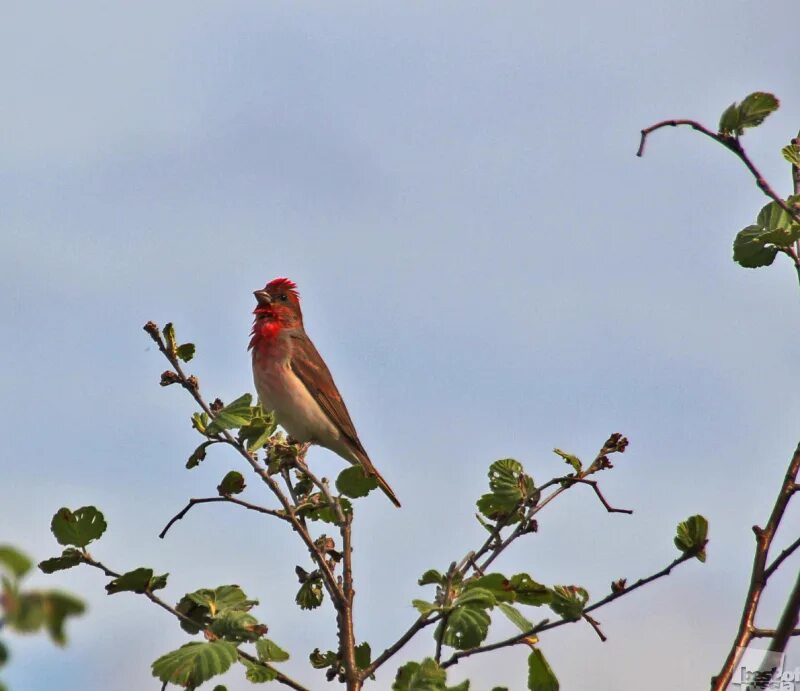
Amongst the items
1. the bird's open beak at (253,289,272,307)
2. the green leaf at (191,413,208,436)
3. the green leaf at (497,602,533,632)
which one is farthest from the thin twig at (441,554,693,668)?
the bird's open beak at (253,289,272,307)

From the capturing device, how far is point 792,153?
169 inches

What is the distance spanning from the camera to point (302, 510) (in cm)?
512

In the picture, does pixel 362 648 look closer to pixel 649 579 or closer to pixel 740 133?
pixel 649 579

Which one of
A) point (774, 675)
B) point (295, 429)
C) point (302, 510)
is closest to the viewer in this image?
point (774, 675)

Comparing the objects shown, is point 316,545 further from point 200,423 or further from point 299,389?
point 299,389

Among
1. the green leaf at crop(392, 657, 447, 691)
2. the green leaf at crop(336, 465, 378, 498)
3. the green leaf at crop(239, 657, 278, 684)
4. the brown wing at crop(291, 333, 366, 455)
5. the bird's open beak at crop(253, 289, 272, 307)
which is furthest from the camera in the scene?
the bird's open beak at crop(253, 289, 272, 307)

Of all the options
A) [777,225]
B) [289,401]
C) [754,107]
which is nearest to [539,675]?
[777,225]

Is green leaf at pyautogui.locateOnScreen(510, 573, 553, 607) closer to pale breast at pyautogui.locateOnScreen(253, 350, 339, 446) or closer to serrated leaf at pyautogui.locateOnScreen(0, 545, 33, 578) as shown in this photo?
serrated leaf at pyautogui.locateOnScreen(0, 545, 33, 578)

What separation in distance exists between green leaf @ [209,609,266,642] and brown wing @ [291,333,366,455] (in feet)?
22.6

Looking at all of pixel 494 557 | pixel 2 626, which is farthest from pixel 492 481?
pixel 2 626

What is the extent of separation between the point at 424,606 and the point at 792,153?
85.3 inches

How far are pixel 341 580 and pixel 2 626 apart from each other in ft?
11.7

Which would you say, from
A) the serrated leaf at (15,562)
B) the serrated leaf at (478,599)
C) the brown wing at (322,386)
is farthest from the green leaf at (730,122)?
the brown wing at (322,386)

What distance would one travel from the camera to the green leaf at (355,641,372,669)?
4449 mm
